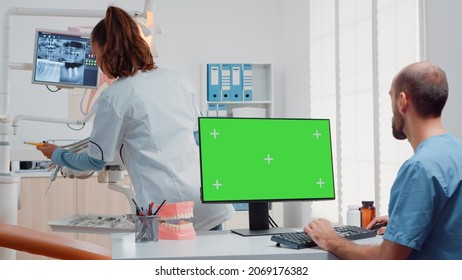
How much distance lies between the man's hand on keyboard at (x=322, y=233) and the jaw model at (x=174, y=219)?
1.19 ft

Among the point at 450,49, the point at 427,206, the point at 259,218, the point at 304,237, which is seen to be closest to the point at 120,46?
the point at 259,218

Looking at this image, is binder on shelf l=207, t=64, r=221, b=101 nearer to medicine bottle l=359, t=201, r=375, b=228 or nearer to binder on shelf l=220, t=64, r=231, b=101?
binder on shelf l=220, t=64, r=231, b=101

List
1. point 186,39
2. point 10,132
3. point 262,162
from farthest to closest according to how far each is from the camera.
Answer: point 186,39 → point 10,132 → point 262,162

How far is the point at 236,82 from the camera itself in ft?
16.0

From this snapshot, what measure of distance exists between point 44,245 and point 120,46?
3.32 feet

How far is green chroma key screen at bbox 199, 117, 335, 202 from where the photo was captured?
1.82 meters

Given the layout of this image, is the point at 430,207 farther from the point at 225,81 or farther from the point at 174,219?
the point at 225,81

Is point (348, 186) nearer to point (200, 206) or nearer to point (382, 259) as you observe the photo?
point (200, 206)

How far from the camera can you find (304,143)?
1.95 m

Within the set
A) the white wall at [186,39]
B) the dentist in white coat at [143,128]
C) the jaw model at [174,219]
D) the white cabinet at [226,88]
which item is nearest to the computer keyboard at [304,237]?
the jaw model at [174,219]

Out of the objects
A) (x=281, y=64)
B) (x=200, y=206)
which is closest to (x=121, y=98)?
(x=200, y=206)

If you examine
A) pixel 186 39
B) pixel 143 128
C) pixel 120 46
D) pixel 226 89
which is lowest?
pixel 143 128

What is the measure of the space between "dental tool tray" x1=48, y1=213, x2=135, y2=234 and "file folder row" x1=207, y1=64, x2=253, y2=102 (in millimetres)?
2748
